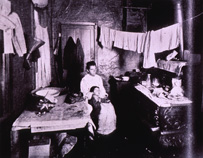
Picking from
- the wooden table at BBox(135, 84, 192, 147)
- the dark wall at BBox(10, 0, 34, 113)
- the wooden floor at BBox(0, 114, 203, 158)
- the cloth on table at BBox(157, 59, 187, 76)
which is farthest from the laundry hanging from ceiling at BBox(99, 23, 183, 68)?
the dark wall at BBox(10, 0, 34, 113)

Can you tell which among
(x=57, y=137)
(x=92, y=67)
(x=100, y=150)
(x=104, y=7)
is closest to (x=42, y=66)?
(x=92, y=67)

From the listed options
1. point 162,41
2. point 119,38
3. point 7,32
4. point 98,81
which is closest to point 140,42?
point 119,38

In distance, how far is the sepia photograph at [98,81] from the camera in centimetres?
341

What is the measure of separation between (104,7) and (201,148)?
604cm

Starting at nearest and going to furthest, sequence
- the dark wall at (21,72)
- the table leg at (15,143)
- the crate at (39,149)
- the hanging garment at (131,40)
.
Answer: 1. the table leg at (15,143)
2. the crate at (39,149)
3. the dark wall at (21,72)
4. the hanging garment at (131,40)

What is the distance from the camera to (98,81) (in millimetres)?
5641

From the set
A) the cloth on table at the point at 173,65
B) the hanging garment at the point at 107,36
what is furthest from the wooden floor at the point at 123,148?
the hanging garment at the point at 107,36

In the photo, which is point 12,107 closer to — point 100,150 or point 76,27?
point 100,150

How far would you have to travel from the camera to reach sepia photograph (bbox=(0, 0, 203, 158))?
3.41 metres

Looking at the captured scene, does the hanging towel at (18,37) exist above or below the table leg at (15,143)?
above

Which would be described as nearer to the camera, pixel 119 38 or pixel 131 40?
pixel 131 40

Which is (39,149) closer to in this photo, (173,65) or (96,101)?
(96,101)

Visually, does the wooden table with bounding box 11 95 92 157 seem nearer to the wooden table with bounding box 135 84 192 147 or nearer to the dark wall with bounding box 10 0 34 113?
the dark wall with bounding box 10 0 34 113

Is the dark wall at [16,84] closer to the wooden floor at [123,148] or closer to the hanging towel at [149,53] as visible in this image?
the wooden floor at [123,148]
